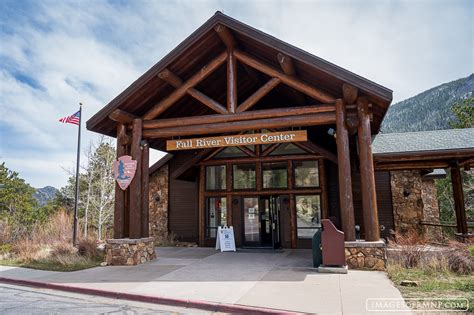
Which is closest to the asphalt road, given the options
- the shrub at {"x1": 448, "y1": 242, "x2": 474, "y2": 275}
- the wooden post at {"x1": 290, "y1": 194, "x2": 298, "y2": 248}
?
the shrub at {"x1": 448, "y1": 242, "x2": 474, "y2": 275}

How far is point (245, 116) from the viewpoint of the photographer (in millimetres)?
9930

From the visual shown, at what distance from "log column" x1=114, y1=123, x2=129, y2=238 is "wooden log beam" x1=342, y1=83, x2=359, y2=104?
265 inches

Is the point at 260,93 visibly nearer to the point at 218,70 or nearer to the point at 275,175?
the point at 218,70

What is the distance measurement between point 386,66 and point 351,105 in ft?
19.1

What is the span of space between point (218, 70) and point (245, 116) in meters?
2.78

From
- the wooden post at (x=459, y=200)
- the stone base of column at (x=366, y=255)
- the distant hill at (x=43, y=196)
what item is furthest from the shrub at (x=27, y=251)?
the distant hill at (x=43, y=196)

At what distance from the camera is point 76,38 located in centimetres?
1087

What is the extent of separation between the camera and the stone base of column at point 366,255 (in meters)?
8.38

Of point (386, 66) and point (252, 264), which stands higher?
point (386, 66)

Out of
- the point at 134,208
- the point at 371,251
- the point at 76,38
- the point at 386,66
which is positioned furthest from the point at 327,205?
the point at 76,38

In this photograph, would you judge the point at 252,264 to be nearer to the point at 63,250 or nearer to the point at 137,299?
the point at 137,299

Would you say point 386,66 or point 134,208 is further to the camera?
point 386,66

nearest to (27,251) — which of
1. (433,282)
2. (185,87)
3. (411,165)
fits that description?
(185,87)

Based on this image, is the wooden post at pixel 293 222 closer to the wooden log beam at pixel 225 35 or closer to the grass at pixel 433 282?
the grass at pixel 433 282
